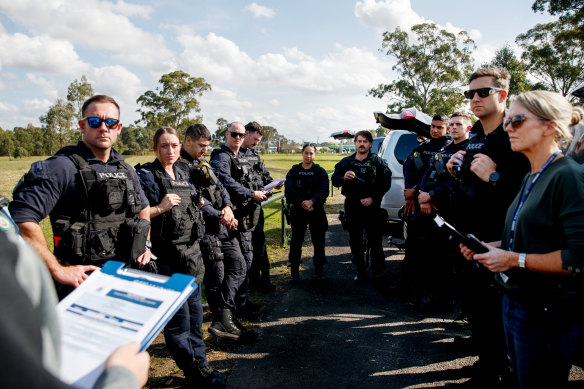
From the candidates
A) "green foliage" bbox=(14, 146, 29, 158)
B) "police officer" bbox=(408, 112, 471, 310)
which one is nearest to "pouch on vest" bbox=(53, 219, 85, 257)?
"police officer" bbox=(408, 112, 471, 310)

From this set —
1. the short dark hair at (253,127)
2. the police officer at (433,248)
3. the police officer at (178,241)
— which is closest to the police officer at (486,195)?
the police officer at (433,248)

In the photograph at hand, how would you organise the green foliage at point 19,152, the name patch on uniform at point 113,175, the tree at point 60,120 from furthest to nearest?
1. the green foliage at point 19,152
2. the tree at point 60,120
3. the name patch on uniform at point 113,175

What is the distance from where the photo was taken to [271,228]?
990 centimetres

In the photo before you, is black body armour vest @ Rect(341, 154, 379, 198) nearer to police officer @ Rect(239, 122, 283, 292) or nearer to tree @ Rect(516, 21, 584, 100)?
police officer @ Rect(239, 122, 283, 292)

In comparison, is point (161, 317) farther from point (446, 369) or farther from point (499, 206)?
point (446, 369)

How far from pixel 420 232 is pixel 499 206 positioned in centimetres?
201

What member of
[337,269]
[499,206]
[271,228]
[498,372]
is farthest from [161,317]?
[271,228]

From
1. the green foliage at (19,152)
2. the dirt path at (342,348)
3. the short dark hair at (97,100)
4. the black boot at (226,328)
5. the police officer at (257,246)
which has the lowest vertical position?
the dirt path at (342,348)

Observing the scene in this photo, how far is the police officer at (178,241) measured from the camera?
2926 mm

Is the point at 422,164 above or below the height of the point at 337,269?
above

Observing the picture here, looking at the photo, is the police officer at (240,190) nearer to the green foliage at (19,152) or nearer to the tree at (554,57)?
the tree at (554,57)

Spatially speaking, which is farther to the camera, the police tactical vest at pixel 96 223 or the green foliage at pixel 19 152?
the green foliage at pixel 19 152

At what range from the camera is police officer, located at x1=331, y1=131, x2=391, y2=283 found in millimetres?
5617

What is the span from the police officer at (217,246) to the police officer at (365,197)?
230 cm
